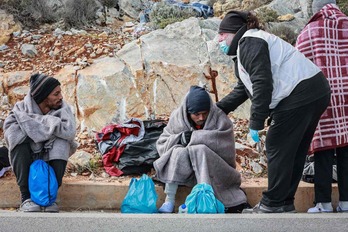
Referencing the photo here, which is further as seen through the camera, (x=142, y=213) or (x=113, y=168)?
(x=113, y=168)

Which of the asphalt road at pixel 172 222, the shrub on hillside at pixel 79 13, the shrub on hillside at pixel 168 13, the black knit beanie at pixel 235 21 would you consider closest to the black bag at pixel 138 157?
the asphalt road at pixel 172 222

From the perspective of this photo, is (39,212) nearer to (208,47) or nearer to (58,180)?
(58,180)

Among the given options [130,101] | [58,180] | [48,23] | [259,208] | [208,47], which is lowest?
[259,208]

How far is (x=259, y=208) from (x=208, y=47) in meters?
3.62

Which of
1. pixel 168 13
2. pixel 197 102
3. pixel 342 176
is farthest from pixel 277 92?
pixel 168 13

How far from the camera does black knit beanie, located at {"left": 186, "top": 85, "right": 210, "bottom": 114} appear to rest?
200 inches

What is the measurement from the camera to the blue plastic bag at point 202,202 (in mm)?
4672

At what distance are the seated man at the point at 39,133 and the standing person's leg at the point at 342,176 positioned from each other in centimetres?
229

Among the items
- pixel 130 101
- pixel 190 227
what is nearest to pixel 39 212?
pixel 190 227

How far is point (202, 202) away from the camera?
4684 millimetres

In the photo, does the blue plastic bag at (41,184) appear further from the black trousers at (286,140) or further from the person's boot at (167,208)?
the black trousers at (286,140)

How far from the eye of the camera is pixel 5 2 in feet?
31.9

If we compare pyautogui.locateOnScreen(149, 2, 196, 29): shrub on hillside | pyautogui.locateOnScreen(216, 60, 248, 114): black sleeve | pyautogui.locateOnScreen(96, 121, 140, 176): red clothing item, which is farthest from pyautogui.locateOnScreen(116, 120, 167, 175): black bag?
pyautogui.locateOnScreen(149, 2, 196, 29): shrub on hillside

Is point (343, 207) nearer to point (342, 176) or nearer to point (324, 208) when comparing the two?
point (324, 208)
